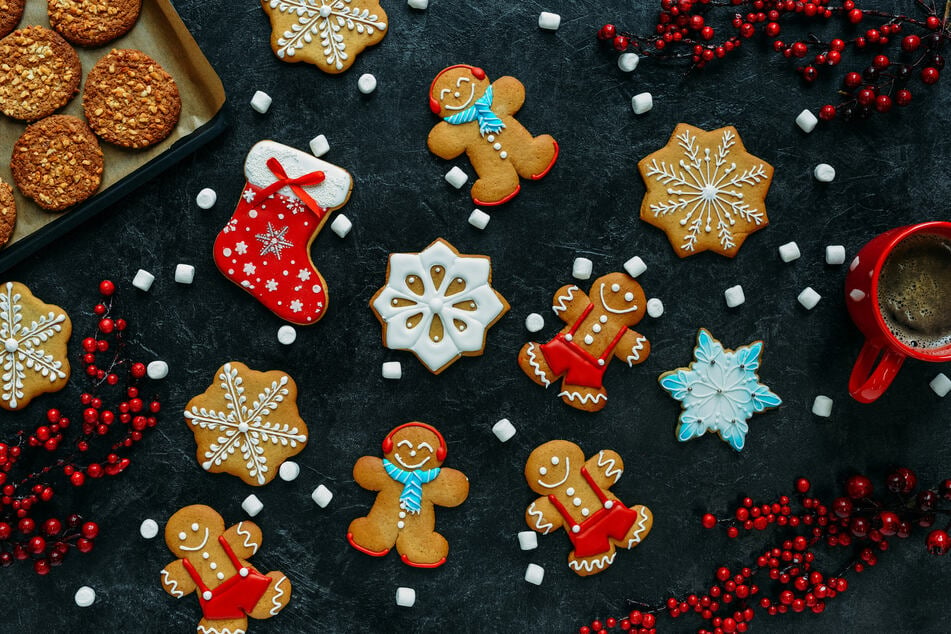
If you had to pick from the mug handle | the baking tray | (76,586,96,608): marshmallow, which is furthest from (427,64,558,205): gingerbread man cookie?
(76,586,96,608): marshmallow

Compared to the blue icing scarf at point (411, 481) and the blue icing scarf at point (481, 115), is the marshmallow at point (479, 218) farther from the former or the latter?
the blue icing scarf at point (411, 481)

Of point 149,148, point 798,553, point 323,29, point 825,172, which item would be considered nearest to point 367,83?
point 323,29

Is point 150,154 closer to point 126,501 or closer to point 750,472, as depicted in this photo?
point 126,501

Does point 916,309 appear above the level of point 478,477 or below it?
above

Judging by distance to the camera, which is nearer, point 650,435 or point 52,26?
point 52,26

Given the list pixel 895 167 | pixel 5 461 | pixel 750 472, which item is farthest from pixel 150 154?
pixel 895 167

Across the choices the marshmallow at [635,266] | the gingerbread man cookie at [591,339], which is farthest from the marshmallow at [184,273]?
the marshmallow at [635,266]

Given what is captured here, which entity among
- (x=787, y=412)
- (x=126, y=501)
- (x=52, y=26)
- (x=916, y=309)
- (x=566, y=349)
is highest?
(x=52, y=26)
